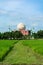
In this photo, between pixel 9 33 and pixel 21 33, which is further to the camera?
pixel 21 33

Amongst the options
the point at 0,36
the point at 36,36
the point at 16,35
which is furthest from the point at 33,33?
the point at 0,36

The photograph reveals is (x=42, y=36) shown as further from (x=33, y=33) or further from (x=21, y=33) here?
(x=21, y=33)

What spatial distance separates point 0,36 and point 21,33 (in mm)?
15420

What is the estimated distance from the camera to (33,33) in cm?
10519

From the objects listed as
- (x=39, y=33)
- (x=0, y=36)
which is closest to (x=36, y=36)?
(x=39, y=33)

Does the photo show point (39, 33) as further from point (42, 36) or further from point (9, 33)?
→ point (9, 33)

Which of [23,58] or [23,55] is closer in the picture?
[23,58]

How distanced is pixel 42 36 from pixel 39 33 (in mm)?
2452

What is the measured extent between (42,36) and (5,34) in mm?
18438

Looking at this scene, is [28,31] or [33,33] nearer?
[33,33]

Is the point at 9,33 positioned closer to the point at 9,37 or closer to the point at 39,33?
the point at 9,37

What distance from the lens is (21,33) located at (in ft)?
364

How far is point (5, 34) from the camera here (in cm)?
10025

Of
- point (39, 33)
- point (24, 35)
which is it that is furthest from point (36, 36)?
point (24, 35)
